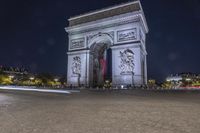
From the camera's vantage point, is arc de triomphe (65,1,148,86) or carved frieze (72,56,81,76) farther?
carved frieze (72,56,81,76)

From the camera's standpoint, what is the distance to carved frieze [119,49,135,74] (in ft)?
89.7

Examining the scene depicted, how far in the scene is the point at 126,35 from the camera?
28.7m

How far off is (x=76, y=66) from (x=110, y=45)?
22.3 ft

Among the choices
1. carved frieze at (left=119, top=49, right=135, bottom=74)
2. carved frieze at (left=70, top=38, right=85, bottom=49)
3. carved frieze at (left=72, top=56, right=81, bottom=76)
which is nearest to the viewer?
carved frieze at (left=119, top=49, right=135, bottom=74)

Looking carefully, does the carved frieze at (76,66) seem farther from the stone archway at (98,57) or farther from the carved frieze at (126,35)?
the carved frieze at (126,35)

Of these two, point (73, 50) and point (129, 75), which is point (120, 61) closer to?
point (129, 75)

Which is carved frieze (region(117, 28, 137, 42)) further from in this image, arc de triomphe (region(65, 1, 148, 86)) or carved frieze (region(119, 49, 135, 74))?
carved frieze (region(119, 49, 135, 74))

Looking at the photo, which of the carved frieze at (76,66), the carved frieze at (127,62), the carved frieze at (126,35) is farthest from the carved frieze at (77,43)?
the carved frieze at (127,62)

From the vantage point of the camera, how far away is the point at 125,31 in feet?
95.2

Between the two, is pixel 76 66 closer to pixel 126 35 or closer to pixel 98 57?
pixel 98 57

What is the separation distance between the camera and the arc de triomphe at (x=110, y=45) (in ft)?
90.4

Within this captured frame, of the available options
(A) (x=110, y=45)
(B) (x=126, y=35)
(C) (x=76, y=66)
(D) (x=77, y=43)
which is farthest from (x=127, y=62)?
(D) (x=77, y=43)

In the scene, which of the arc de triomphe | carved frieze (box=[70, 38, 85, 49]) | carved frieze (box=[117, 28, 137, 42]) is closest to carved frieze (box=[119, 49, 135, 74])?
the arc de triomphe

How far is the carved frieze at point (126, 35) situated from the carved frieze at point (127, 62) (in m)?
1.91
